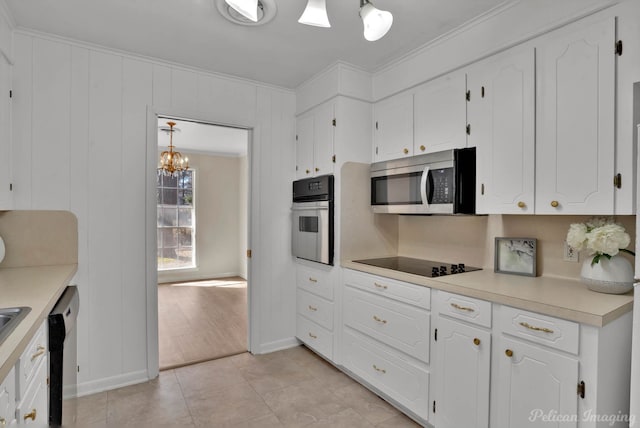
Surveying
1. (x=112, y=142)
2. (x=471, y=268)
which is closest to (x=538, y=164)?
(x=471, y=268)

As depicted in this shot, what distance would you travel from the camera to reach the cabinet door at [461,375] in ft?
5.58

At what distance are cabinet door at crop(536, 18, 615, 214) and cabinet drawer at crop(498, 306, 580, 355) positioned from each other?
22.5 inches

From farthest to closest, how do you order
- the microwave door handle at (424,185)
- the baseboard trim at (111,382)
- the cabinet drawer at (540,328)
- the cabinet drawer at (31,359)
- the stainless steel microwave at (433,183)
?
the baseboard trim at (111,382) < the microwave door handle at (424,185) < the stainless steel microwave at (433,183) < the cabinet drawer at (540,328) < the cabinet drawer at (31,359)

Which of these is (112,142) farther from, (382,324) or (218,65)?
(382,324)

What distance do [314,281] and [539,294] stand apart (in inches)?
69.8

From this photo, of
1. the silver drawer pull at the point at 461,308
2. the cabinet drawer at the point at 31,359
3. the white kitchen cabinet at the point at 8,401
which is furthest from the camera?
the silver drawer pull at the point at 461,308

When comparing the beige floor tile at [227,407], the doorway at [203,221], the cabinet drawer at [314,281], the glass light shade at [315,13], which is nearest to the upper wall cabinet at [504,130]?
the glass light shade at [315,13]

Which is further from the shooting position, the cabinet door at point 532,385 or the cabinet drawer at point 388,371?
the cabinet drawer at point 388,371

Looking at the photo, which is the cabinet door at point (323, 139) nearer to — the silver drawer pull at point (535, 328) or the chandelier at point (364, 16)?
the chandelier at point (364, 16)

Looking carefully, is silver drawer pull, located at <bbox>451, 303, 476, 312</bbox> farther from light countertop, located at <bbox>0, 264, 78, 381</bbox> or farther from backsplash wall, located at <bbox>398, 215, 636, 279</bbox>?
light countertop, located at <bbox>0, 264, 78, 381</bbox>

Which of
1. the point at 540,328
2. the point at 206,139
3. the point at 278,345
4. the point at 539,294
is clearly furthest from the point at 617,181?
the point at 206,139

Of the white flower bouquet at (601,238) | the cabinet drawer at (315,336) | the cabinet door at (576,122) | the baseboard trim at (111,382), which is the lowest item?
the baseboard trim at (111,382)

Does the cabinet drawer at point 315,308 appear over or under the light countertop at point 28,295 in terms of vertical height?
under

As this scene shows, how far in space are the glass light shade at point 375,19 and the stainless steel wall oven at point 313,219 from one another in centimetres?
125
